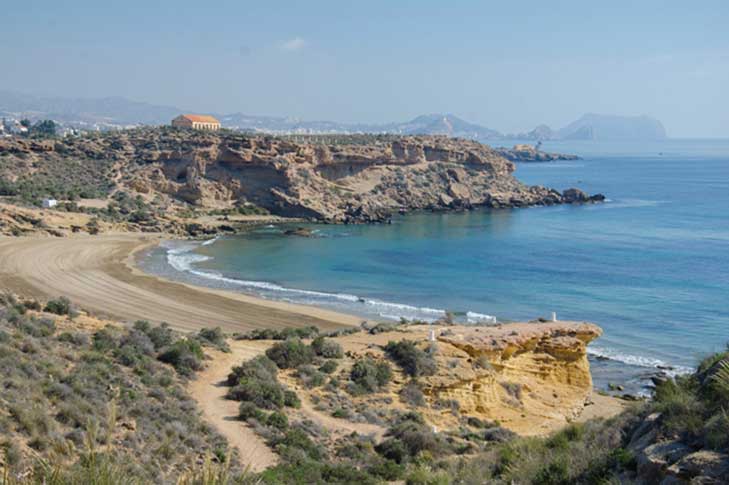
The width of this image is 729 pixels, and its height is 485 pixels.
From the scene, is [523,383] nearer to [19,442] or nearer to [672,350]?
[672,350]

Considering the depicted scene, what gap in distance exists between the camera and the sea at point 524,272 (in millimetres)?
28547

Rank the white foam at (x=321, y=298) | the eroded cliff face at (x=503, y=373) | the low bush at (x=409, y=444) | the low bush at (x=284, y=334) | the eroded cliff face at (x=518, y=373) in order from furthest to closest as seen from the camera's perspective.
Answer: the white foam at (x=321, y=298) → the low bush at (x=284, y=334) → the eroded cliff face at (x=518, y=373) → the eroded cliff face at (x=503, y=373) → the low bush at (x=409, y=444)

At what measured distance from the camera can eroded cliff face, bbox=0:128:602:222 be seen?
63.2 metres

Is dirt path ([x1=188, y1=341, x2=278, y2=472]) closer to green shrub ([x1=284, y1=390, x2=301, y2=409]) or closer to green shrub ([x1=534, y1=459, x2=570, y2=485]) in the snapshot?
green shrub ([x1=284, y1=390, x2=301, y2=409])

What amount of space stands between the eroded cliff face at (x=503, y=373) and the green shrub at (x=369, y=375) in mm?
325

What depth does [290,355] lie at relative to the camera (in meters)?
17.0

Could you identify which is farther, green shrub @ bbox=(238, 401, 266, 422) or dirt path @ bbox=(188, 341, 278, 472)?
green shrub @ bbox=(238, 401, 266, 422)

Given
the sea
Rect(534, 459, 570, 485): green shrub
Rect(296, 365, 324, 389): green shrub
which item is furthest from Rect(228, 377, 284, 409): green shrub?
the sea

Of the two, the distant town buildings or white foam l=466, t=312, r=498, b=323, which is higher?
the distant town buildings

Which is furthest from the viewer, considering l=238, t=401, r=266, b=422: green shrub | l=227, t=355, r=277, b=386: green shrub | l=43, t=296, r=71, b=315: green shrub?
l=43, t=296, r=71, b=315: green shrub

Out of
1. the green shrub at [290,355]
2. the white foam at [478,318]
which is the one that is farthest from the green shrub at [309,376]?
the white foam at [478,318]

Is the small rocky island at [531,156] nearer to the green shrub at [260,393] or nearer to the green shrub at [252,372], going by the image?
the green shrub at [252,372]

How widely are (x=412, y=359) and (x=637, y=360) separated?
12.4 metres

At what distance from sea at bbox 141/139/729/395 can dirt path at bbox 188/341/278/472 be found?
43.4ft
